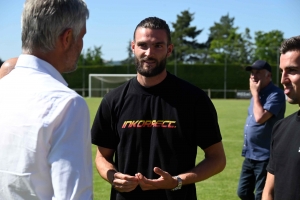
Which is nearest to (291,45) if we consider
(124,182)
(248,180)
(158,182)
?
(158,182)

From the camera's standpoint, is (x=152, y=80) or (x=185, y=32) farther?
(x=185, y=32)

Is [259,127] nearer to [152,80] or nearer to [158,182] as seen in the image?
[152,80]

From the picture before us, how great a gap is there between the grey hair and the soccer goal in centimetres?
4899

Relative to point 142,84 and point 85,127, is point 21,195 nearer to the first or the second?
point 85,127

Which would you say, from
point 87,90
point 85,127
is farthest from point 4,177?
point 87,90

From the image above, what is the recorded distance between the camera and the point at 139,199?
362cm

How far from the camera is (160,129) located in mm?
3629

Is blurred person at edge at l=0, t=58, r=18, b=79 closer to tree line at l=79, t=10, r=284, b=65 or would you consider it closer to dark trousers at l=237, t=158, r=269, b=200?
dark trousers at l=237, t=158, r=269, b=200

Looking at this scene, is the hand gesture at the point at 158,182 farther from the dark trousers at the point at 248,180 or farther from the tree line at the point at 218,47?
the tree line at the point at 218,47

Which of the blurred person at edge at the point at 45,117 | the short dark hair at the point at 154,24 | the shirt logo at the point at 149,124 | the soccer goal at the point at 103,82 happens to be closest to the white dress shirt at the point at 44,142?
the blurred person at edge at the point at 45,117

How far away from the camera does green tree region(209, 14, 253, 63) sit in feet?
198

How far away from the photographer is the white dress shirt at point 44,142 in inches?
72.1

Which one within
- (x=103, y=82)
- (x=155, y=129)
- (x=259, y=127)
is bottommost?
(x=103, y=82)

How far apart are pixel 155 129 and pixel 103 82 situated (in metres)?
49.5
